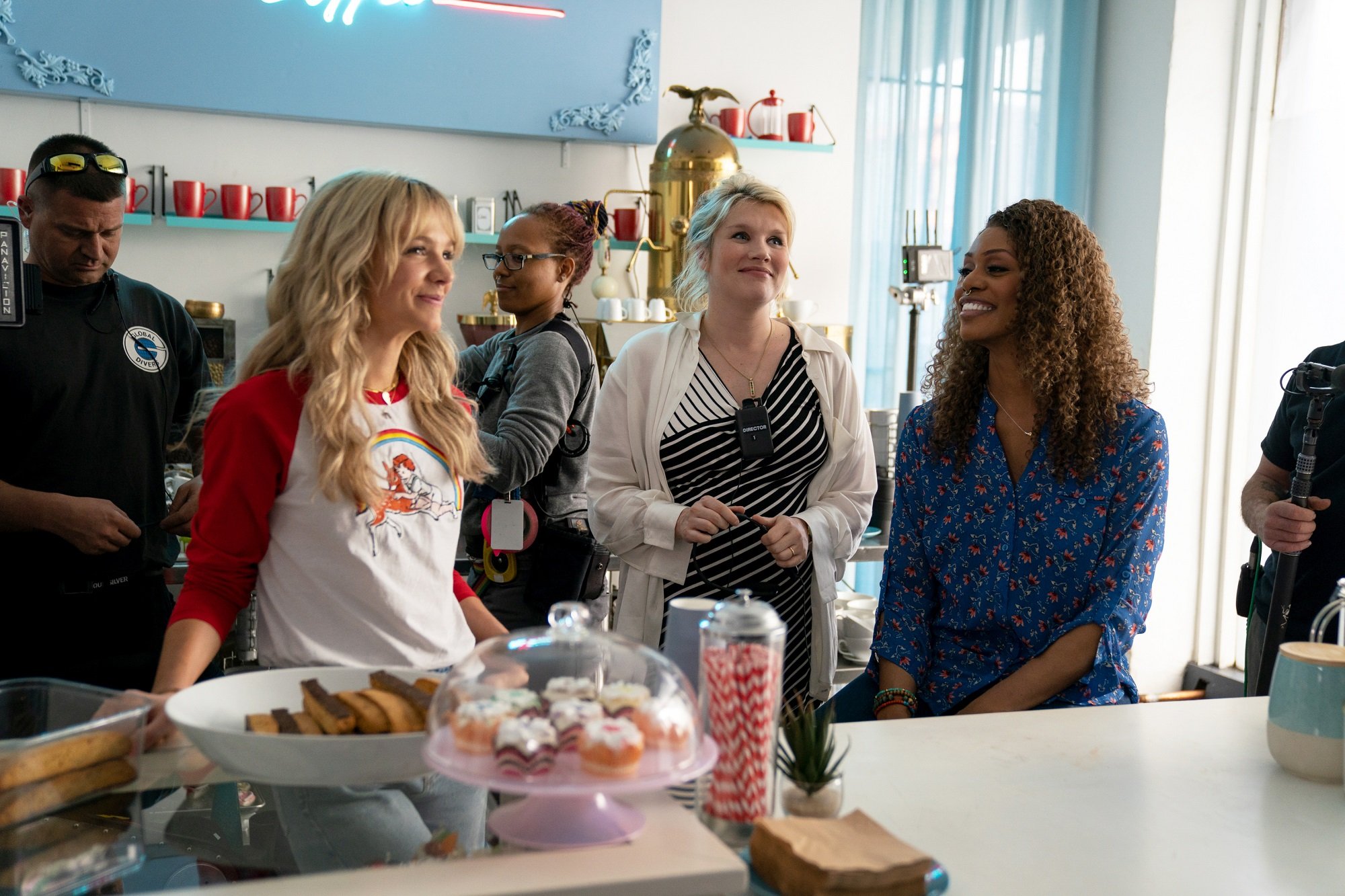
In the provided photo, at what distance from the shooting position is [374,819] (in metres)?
1.11

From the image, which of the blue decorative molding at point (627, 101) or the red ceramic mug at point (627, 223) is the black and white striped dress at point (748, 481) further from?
the blue decorative molding at point (627, 101)

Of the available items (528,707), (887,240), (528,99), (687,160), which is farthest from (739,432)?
(887,240)

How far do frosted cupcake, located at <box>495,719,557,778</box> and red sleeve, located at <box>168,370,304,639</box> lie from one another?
2.08 ft

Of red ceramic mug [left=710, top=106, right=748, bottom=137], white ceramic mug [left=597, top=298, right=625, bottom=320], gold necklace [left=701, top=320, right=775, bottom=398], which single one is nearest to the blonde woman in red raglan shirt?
gold necklace [left=701, top=320, right=775, bottom=398]

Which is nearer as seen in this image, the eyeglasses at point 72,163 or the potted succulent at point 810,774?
the potted succulent at point 810,774

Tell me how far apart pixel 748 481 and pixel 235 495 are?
104 centimetres

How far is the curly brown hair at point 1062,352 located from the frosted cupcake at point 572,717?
126cm

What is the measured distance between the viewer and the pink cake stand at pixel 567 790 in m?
0.97

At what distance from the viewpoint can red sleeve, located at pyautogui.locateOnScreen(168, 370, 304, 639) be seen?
1.46 m

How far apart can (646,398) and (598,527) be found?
279 millimetres

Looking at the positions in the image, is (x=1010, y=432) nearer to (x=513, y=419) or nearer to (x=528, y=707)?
(x=513, y=419)

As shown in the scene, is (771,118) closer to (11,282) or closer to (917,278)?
(917,278)

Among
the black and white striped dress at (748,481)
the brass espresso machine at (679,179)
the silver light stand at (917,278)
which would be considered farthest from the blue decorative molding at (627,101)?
the black and white striped dress at (748,481)

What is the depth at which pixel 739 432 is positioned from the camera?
2.21 metres
